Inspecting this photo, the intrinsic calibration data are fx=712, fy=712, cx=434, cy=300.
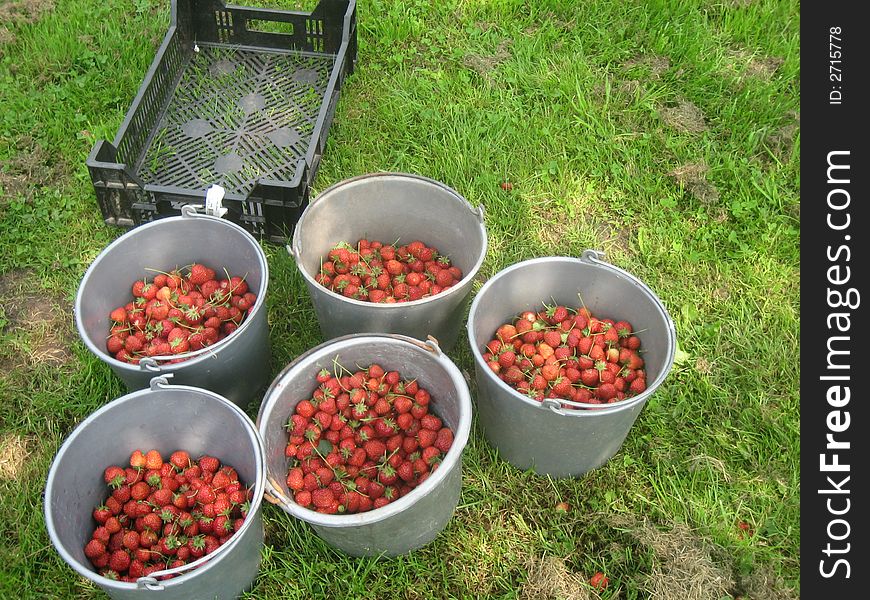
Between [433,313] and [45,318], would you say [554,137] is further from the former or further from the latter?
[45,318]

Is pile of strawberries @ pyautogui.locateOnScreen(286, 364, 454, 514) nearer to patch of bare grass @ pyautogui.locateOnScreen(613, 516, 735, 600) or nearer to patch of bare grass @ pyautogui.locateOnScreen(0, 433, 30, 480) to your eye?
patch of bare grass @ pyautogui.locateOnScreen(613, 516, 735, 600)

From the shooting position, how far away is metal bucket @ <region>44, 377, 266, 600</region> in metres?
1.90

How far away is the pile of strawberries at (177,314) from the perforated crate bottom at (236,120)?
2.06 ft

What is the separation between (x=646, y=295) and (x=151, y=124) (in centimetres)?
239

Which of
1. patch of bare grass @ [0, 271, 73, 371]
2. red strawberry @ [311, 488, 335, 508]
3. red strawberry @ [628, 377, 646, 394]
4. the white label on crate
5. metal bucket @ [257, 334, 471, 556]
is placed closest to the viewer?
metal bucket @ [257, 334, 471, 556]

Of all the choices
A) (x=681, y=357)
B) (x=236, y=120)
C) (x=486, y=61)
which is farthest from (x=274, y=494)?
(x=486, y=61)

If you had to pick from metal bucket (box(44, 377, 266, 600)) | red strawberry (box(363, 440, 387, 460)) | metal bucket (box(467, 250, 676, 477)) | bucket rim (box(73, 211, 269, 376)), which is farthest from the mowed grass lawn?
bucket rim (box(73, 211, 269, 376))

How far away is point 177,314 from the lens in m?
2.50

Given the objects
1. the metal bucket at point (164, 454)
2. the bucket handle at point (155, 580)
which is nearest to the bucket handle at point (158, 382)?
the metal bucket at point (164, 454)

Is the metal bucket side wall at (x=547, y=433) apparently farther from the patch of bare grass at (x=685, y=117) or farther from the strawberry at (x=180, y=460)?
the patch of bare grass at (x=685, y=117)

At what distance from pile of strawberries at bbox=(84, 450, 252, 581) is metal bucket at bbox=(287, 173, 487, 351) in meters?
0.65

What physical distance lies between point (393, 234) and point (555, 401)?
1.17 metres

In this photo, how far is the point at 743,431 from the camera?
2717 mm
